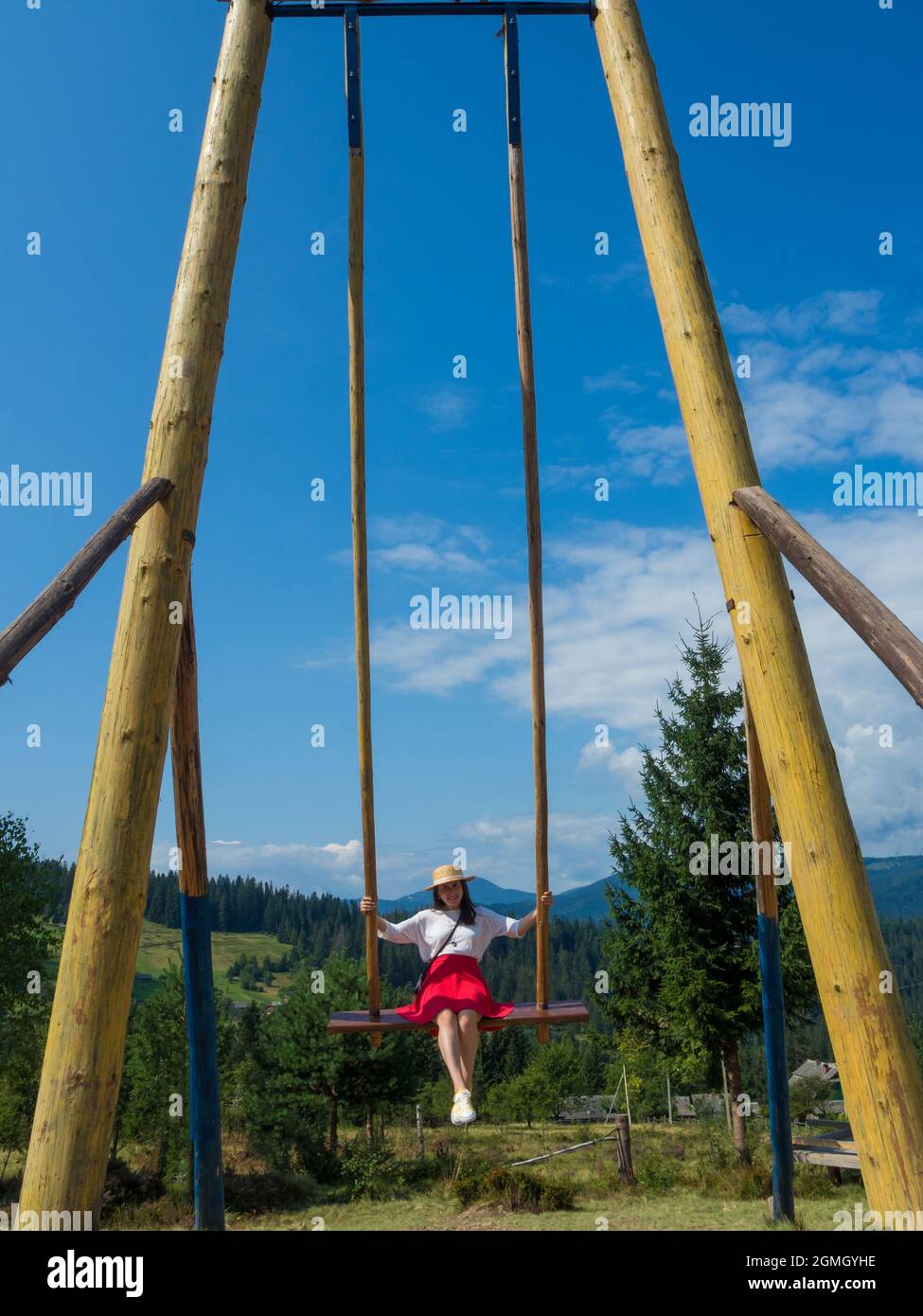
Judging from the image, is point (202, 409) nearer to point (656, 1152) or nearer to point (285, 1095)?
point (656, 1152)

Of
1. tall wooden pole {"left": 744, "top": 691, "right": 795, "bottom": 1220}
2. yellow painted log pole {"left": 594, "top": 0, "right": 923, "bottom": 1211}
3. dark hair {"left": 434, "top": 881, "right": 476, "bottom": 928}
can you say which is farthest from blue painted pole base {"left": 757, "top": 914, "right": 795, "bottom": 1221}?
yellow painted log pole {"left": 594, "top": 0, "right": 923, "bottom": 1211}

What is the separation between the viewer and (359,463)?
18.5ft

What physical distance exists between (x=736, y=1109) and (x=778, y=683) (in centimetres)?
1500

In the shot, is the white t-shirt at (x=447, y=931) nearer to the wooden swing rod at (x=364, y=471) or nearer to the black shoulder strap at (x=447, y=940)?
the black shoulder strap at (x=447, y=940)

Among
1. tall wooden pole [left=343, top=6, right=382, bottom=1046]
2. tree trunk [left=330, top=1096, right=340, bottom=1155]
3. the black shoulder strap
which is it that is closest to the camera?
tall wooden pole [left=343, top=6, right=382, bottom=1046]

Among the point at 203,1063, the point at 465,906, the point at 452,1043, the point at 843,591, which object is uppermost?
the point at 843,591

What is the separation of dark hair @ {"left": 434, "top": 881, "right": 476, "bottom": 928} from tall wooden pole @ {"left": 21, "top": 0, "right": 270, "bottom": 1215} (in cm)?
309

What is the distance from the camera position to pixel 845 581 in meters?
3.40

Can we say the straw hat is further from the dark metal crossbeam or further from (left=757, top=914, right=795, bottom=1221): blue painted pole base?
the dark metal crossbeam

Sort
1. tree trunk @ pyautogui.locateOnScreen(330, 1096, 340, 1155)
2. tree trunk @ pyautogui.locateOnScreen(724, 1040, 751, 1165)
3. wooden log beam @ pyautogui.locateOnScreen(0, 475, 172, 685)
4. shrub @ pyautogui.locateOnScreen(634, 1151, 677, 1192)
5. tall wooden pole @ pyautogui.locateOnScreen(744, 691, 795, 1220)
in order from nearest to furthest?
wooden log beam @ pyautogui.locateOnScreen(0, 475, 172, 685) < tall wooden pole @ pyautogui.locateOnScreen(744, 691, 795, 1220) < shrub @ pyautogui.locateOnScreen(634, 1151, 677, 1192) < tree trunk @ pyautogui.locateOnScreen(724, 1040, 751, 1165) < tree trunk @ pyautogui.locateOnScreen(330, 1096, 340, 1155)

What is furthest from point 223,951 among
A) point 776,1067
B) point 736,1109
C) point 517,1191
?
point 776,1067

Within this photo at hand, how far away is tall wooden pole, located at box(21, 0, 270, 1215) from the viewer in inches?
123

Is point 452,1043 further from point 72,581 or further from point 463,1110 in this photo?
point 72,581
